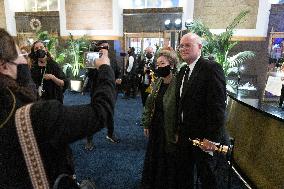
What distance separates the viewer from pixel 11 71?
1.14 meters

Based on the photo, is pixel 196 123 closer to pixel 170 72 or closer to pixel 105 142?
pixel 170 72

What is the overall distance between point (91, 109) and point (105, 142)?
4.10m

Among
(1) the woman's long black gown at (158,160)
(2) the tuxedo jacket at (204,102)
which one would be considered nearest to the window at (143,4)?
(1) the woman's long black gown at (158,160)

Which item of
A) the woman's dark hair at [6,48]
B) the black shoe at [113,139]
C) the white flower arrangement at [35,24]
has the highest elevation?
the white flower arrangement at [35,24]

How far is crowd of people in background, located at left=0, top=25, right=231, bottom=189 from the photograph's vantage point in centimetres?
105

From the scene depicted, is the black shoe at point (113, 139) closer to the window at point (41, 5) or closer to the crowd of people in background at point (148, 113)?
the crowd of people in background at point (148, 113)

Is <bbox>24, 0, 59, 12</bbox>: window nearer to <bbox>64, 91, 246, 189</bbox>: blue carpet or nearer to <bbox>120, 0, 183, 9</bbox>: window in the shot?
<bbox>120, 0, 183, 9</bbox>: window

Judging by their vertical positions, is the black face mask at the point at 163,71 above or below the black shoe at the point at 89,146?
above

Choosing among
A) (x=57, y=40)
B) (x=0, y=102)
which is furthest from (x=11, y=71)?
(x=57, y=40)

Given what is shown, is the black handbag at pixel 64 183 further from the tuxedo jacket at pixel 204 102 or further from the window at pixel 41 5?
the window at pixel 41 5

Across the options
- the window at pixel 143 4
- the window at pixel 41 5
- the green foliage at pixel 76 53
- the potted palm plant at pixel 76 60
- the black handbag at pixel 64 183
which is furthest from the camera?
the window at pixel 41 5

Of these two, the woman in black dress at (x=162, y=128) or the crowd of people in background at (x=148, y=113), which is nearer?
the crowd of people in background at (x=148, y=113)

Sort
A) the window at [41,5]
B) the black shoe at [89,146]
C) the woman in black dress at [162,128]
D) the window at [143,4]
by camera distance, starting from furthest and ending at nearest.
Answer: the window at [41,5] → the window at [143,4] → the black shoe at [89,146] → the woman in black dress at [162,128]

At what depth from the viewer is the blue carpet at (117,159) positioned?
3.61m
